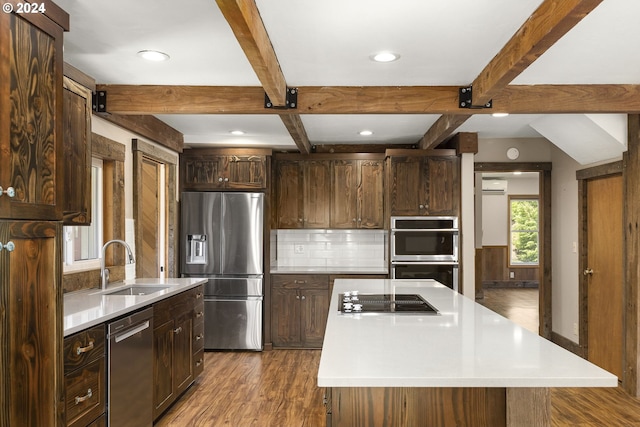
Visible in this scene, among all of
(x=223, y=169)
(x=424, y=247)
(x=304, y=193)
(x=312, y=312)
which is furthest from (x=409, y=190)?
(x=223, y=169)

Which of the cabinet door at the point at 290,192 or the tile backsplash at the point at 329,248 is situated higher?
the cabinet door at the point at 290,192

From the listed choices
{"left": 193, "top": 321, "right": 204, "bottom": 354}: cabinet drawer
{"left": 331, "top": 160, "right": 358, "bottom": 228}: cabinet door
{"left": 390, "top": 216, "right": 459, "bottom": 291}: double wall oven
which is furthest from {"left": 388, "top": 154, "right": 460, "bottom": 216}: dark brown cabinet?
{"left": 193, "top": 321, "right": 204, "bottom": 354}: cabinet drawer

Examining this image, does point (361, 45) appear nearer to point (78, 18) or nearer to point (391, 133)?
point (78, 18)

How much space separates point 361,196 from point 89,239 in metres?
3.08

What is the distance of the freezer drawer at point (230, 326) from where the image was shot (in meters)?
5.59

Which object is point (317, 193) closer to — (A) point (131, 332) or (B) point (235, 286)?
(B) point (235, 286)

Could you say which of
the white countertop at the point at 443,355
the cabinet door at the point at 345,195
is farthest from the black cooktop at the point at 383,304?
the cabinet door at the point at 345,195

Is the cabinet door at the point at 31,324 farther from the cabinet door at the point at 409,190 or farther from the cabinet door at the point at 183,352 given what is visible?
the cabinet door at the point at 409,190

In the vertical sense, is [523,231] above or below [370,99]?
below

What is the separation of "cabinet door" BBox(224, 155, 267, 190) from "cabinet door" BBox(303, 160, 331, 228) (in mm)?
546

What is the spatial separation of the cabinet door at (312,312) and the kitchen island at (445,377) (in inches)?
129

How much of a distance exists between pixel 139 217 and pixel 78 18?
2.28 m

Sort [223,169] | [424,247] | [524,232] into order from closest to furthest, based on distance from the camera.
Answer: [424,247]
[223,169]
[524,232]

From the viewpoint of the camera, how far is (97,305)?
293cm
